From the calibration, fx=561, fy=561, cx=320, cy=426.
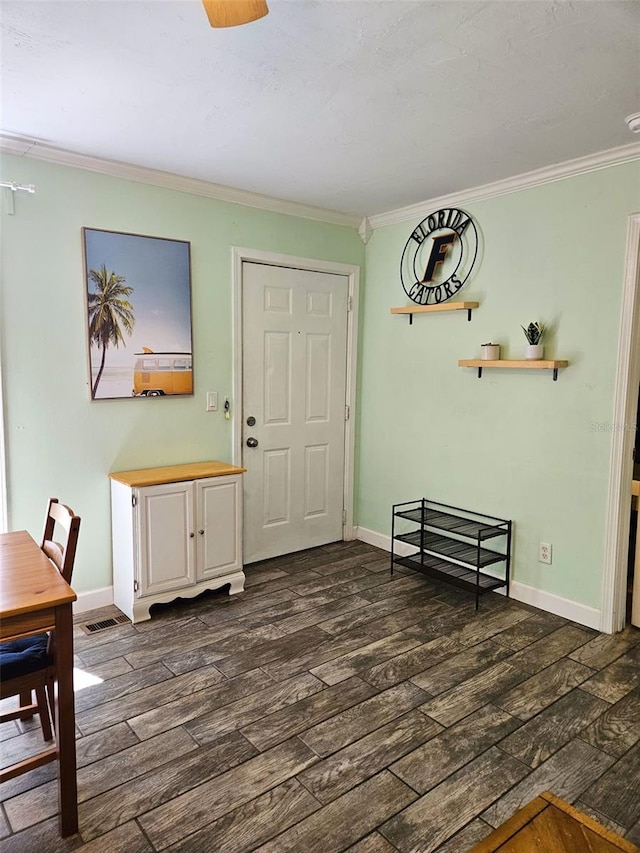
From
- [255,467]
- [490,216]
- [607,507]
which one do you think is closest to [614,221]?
[490,216]

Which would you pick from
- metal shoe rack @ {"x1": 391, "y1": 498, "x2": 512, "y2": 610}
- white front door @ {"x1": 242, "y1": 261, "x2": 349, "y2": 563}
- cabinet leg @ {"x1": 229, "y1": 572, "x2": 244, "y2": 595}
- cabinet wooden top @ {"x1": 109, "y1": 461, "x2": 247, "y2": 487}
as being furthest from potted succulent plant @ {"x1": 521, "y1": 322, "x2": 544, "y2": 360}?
cabinet leg @ {"x1": 229, "y1": 572, "x2": 244, "y2": 595}

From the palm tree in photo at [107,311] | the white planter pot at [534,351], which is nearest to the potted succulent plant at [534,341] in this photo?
the white planter pot at [534,351]

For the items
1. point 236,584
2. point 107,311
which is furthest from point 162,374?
point 236,584

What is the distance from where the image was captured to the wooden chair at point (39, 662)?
1.77 meters

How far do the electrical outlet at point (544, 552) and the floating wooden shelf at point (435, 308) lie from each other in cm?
148

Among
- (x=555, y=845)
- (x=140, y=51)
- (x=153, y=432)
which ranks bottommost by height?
(x=555, y=845)

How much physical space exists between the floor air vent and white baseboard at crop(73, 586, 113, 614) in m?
0.17

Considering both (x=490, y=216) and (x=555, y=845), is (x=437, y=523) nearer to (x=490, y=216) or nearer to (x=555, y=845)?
(x=490, y=216)

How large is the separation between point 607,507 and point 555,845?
2100mm

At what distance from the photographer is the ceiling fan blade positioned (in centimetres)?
135

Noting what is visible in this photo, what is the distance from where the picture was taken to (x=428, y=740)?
217 cm

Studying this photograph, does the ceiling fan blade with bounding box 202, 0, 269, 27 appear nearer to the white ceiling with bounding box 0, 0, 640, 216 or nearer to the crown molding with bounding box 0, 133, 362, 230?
the white ceiling with bounding box 0, 0, 640, 216

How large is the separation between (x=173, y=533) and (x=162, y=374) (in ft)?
3.16

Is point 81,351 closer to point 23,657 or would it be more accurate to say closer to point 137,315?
point 137,315
